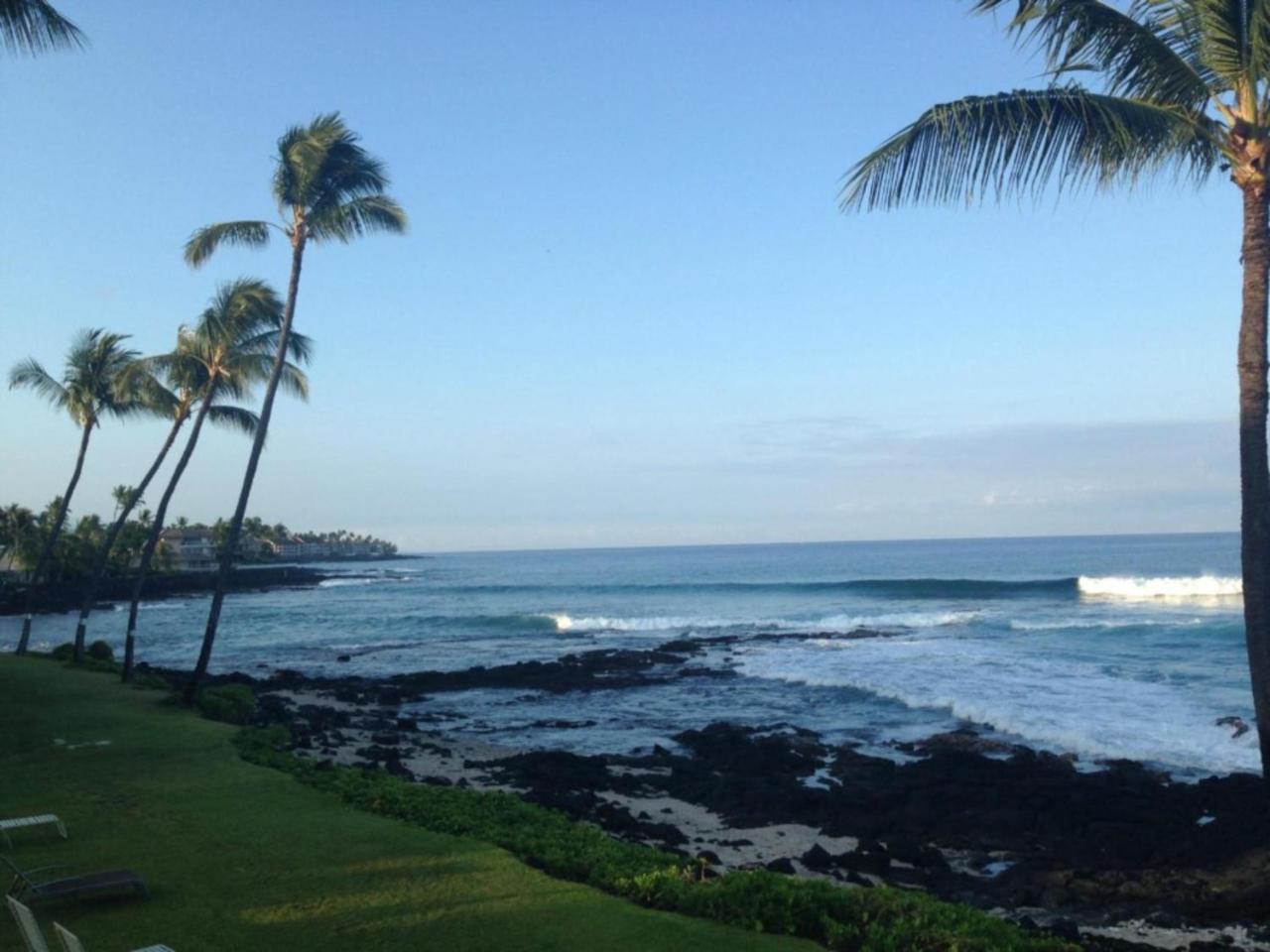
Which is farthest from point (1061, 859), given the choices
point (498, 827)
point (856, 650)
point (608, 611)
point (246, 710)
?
point (608, 611)

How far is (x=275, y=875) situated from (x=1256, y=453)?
27.1 ft

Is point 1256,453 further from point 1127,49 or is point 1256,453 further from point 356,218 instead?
point 356,218

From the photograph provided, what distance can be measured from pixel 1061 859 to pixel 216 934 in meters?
8.70

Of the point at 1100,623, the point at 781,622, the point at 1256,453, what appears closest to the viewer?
the point at 1256,453

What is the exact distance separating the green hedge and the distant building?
10963 cm

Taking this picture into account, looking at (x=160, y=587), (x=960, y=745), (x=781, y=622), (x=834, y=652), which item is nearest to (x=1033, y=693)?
(x=960, y=745)

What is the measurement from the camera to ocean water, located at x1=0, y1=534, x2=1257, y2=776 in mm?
20406

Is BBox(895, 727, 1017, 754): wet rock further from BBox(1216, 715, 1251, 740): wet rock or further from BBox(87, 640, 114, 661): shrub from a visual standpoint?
BBox(87, 640, 114, 661): shrub

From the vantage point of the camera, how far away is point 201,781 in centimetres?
1116

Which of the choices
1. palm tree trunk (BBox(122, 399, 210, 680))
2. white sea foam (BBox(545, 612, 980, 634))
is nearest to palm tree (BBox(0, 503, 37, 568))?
white sea foam (BBox(545, 612, 980, 634))

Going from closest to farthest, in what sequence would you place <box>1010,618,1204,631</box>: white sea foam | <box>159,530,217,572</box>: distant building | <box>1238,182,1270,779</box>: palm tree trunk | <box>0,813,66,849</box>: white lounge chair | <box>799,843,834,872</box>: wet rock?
<box>1238,182,1270,779</box>: palm tree trunk, <box>0,813,66,849</box>: white lounge chair, <box>799,843,834,872</box>: wet rock, <box>1010,618,1204,631</box>: white sea foam, <box>159,530,217,572</box>: distant building

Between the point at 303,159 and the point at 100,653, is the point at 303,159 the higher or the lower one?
the higher one

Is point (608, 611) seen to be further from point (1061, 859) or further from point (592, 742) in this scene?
point (1061, 859)

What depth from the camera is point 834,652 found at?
115 feet
